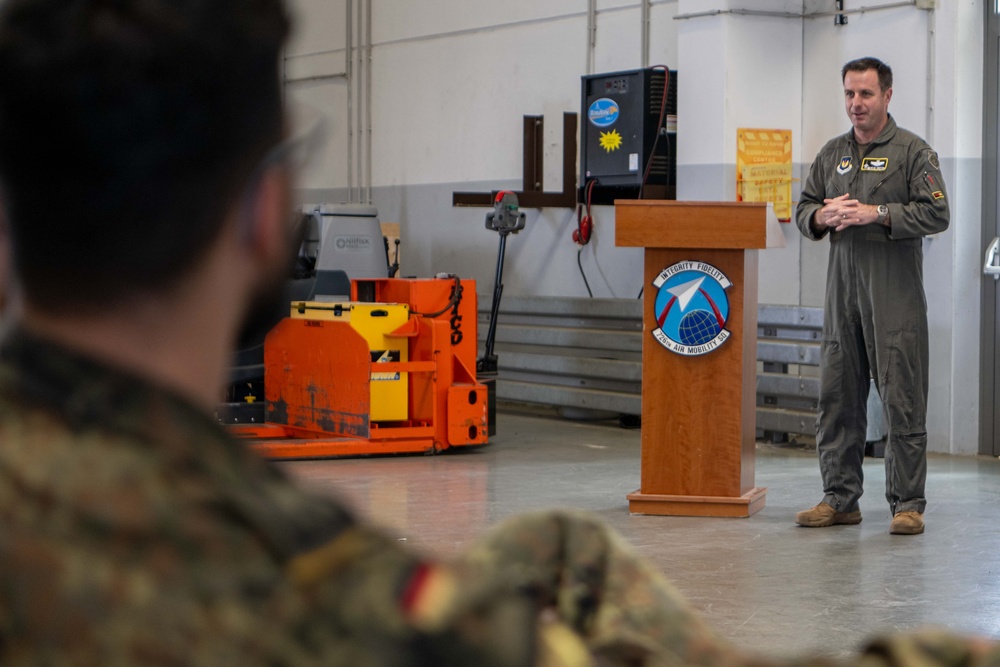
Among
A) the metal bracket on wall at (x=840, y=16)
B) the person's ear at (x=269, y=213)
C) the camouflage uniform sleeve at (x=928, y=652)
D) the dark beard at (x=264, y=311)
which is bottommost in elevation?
the camouflage uniform sleeve at (x=928, y=652)

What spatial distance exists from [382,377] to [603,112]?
112 inches

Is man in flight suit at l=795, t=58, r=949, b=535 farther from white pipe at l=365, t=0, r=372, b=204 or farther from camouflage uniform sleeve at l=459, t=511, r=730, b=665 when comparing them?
white pipe at l=365, t=0, r=372, b=204

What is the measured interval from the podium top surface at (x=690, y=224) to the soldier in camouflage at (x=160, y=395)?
4902 mm

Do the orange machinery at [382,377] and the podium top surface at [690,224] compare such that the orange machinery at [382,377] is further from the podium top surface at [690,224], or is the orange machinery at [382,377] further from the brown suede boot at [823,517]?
Answer: the brown suede boot at [823,517]

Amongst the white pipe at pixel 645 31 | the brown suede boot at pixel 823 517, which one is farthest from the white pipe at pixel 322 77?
the brown suede boot at pixel 823 517

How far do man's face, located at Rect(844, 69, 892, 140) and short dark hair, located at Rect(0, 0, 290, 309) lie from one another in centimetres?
497

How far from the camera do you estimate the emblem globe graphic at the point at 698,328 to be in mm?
5762

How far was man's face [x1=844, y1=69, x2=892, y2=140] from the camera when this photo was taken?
17.7ft

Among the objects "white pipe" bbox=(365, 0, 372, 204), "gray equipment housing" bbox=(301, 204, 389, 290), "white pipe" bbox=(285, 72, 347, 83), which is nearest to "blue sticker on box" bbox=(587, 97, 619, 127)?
"gray equipment housing" bbox=(301, 204, 389, 290)

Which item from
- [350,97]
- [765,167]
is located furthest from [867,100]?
[350,97]

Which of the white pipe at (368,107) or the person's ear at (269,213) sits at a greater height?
the white pipe at (368,107)

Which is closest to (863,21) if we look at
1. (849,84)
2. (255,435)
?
(849,84)

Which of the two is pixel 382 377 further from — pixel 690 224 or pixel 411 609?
pixel 411 609

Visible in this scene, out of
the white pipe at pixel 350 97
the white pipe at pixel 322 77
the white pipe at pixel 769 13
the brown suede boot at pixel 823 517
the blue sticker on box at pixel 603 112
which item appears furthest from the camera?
the white pipe at pixel 322 77
